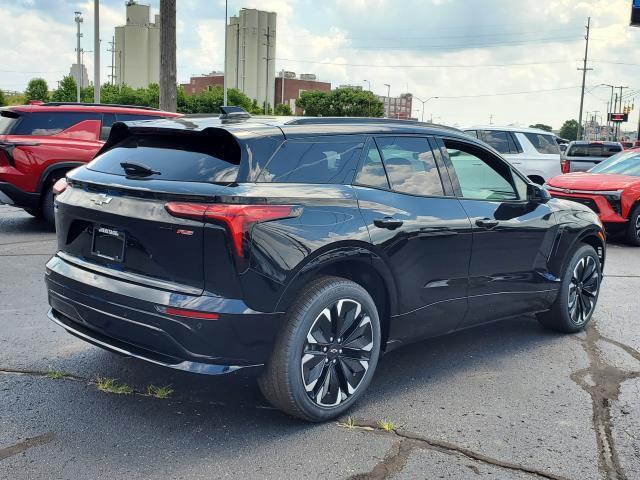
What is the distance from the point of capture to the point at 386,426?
379 centimetres

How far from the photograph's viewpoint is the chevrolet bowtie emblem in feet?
12.2

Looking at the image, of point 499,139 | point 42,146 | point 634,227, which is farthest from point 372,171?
point 499,139

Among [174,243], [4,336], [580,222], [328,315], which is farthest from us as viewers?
[580,222]

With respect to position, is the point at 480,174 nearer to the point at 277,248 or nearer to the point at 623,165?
the point at 277,248

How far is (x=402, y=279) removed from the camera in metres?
4.12

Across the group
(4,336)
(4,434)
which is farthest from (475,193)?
(4,336)

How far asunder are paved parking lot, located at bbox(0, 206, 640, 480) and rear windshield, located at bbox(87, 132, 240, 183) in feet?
4.44

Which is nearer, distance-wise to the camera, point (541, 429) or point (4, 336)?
point (541, 429)

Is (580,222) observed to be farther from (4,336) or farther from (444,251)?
(4,336)

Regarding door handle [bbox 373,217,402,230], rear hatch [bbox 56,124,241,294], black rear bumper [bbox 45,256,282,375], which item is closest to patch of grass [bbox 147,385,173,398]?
black rear bumper [bbox 45,256,282,375]

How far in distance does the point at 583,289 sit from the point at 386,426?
2.82 m

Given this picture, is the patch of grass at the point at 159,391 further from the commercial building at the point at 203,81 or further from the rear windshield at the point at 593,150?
the commercial building at the point at 203,81

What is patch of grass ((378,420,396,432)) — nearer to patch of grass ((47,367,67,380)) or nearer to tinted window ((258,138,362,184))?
tinted window ((258,138,362,184))

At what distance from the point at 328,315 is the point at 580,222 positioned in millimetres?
2929
